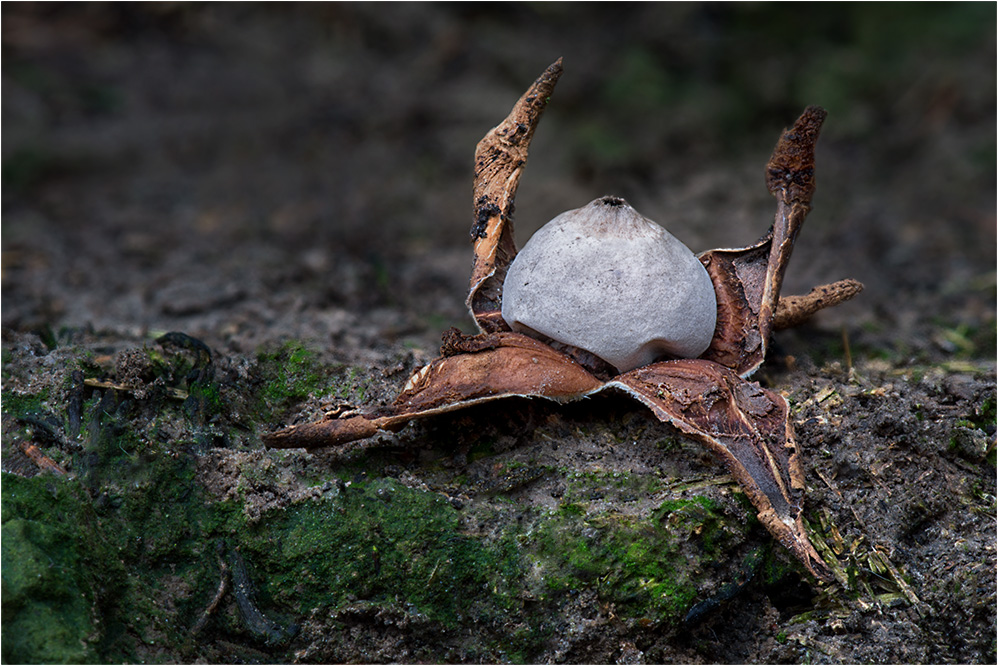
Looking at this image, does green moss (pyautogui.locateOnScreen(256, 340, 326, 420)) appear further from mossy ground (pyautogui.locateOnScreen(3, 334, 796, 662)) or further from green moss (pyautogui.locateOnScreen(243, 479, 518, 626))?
green moss (pyautogui.locateOnScreen(243, 479, 518, 626))

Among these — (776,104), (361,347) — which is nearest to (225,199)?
(361,347)

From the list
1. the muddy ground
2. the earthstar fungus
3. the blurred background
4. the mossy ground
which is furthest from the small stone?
the blurred background

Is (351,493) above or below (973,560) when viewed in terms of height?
above

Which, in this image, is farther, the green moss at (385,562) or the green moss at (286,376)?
the green moss at (286,376)

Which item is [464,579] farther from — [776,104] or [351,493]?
[776,104]

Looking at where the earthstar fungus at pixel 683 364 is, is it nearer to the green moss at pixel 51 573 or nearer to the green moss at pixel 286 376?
the green moss at pixel 286 376

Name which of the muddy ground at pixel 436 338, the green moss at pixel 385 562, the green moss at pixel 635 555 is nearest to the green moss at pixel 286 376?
the muddy ground at pixel 436 338
